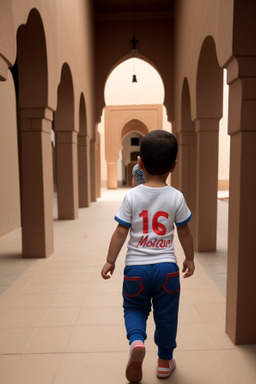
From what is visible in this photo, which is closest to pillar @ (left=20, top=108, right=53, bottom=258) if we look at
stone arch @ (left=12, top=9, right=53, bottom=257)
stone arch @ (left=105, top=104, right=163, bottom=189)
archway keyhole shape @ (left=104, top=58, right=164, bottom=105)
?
stone arch @ (left=12, top=9, right=53, bottom=257)

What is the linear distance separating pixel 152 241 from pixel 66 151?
6.78m

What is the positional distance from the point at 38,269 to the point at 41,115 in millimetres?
2139

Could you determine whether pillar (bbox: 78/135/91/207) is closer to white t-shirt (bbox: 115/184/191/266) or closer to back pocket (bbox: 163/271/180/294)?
white t-shirt (bbox: 115/184/191/266)

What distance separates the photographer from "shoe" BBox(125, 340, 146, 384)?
1.83m

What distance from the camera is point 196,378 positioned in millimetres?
2195

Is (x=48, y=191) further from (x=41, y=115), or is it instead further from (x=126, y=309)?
(x=126, y=309)

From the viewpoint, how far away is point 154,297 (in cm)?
201

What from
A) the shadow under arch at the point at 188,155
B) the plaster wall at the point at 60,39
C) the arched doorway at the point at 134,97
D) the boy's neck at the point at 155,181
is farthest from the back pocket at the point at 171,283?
→ the arched doorway at the point at 134,97

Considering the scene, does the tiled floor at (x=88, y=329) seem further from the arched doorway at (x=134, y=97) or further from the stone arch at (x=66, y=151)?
the arched doorway at (x=134, y=97)

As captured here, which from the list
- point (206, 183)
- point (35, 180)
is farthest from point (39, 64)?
point (206, 183)

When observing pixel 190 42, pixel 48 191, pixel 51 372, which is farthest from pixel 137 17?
pixel 51 372

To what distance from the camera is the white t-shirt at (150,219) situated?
6.48 feet

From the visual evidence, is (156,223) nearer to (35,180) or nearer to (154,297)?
(154,297)

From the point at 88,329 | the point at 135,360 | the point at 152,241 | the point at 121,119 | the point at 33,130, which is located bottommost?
the point at 88,329
